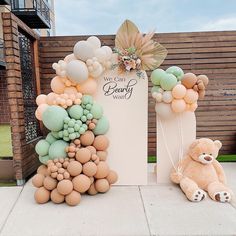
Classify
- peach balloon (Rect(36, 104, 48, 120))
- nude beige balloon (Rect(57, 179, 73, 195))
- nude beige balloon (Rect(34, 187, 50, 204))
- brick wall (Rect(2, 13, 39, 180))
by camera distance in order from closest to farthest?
nude beige balloon (Rect(57, 179, 73, 195)) → nude beige balloon (Rect(34, 187, 50, 204)) → peach balloon (Rect(36, 104, 48, 120)) → brick wall (Rect(2, 13, 39, 180))

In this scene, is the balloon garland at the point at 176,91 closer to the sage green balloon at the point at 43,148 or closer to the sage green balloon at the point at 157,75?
the sage green balloon at the point at 157,75

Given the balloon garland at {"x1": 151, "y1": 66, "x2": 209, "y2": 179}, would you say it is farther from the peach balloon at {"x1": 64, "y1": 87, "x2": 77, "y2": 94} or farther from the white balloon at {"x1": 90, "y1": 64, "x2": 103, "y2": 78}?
the peach balloon at {"x1": 64, "y1": 87, "x2": 77, "y2": 94}

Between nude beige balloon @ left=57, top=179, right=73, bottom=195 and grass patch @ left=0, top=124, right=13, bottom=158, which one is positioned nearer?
nude beige balloon @ left=57, top=179, right=73, bottom=195

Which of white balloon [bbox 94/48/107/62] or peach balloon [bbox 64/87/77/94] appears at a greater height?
white balloon [bbox 94/48/107/62]

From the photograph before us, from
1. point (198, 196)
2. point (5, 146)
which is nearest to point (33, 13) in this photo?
point (5, 146)

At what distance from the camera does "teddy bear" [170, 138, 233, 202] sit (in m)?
2.64

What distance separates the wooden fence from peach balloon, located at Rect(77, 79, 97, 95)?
1433 mm

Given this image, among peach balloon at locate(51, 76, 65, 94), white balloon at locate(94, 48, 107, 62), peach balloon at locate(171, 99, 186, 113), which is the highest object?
white balloon at locate(94, 48, 107, 62)

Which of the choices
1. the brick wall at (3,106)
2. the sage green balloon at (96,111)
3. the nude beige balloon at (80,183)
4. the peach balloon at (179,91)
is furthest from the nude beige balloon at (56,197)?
the brick wall at (3,106)

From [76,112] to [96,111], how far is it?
0.82ft

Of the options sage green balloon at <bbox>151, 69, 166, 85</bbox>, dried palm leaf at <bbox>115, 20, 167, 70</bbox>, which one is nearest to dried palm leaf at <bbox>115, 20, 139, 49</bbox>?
dried palm leaf at <bbox>115, 20, 167, 70</bbox>

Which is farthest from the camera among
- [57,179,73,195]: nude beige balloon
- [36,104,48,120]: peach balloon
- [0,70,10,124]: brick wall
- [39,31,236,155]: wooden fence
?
[0,70,10,124]: brick wall

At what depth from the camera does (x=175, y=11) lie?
4.17 metres

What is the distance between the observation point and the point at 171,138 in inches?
121
